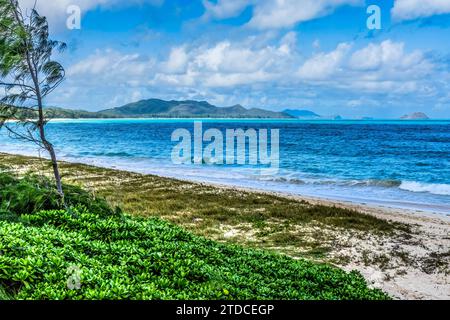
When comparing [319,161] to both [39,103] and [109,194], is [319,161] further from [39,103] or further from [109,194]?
[39,103]

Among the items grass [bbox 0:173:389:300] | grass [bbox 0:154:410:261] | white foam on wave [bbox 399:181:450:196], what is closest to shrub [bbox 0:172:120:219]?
grass [bbox 0:173:389:300]

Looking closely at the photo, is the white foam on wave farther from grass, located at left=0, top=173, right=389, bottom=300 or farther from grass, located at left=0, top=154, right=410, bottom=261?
grass, located at left=0, top=173, right=389, bottom=300

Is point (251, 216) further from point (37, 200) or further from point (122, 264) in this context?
point (122, 264)

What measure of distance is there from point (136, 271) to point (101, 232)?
93.1 inches

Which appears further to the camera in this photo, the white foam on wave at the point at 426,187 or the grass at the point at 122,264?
the white foam on wave at the point at 426,187

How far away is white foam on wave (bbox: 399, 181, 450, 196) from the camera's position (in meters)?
35.1

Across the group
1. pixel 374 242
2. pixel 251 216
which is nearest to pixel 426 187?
pixel 251 216

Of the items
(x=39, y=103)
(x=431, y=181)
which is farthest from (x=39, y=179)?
(x=431, y=181)

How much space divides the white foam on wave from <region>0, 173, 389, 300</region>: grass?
2692cm

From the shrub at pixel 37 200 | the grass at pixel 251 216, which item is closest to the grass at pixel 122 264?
the shrub at pixel 37 200

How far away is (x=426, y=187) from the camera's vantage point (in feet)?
122

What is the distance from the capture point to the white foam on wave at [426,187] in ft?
115

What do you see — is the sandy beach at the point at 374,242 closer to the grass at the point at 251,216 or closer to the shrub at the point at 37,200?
the grass at the point at 251,216

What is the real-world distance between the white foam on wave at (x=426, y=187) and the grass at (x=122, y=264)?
88.3 ft
